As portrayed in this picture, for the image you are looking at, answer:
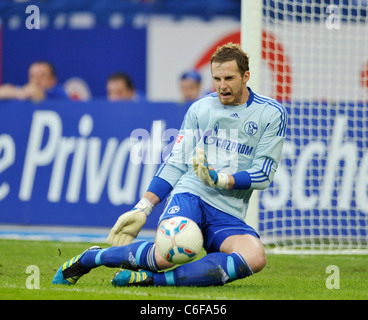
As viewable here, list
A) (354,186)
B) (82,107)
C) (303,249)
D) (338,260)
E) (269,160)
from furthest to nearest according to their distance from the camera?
1. (82,107)
2. (354,186)
3. (303,249)
4. (338,260)
5. (269,160)

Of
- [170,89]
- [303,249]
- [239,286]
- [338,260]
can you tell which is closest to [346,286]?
[239,286]

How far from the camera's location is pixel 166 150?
10.2 m

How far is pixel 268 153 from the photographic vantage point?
6.25 meters

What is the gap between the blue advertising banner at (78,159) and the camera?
1054cm

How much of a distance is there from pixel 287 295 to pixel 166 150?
15.2 feet

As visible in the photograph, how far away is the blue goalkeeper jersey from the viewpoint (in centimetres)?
634

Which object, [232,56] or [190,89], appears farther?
[190,89]

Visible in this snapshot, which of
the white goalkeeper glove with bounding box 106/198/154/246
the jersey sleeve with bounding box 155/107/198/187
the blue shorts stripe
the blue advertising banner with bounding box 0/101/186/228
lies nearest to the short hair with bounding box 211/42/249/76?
the jersey sleeve with bounding box 155/107/198/187

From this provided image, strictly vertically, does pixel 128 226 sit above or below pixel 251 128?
below

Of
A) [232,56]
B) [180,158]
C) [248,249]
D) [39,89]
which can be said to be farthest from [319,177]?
[248,249]

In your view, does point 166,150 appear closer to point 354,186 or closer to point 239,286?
point 354,186

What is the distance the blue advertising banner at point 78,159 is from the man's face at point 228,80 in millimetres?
4089

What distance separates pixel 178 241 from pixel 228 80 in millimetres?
1250

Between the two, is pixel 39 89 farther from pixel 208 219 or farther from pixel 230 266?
pixel 230 266
